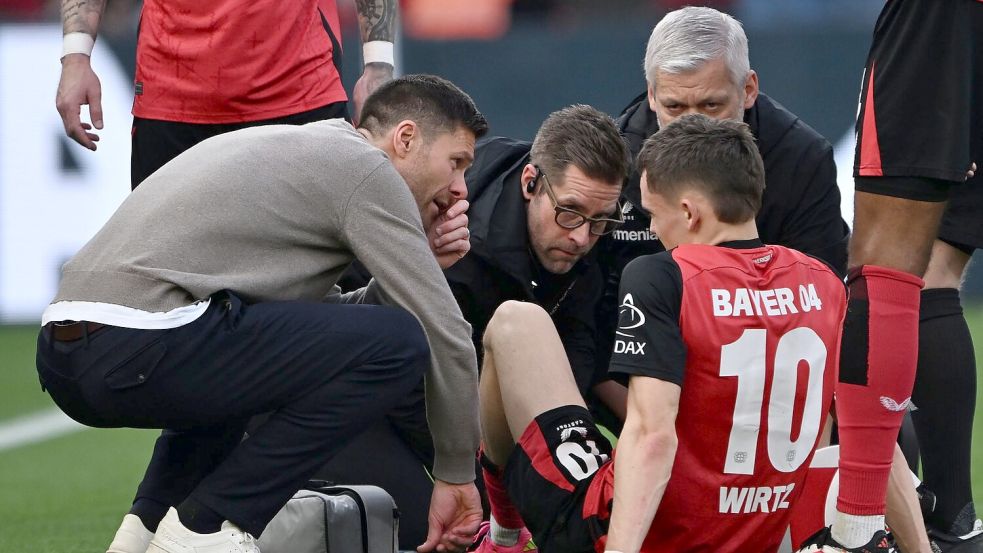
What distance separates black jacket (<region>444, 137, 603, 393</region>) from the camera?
3805 mm

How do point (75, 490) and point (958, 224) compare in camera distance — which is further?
point (75, 490)

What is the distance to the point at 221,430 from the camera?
3412 millimetres

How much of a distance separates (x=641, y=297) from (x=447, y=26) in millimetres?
8717

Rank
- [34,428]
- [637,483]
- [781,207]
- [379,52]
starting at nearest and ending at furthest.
Result: [637,483] → [781,207] → [379,52] → [34,428]

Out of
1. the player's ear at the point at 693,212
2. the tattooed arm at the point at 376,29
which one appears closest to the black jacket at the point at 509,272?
the tattooed arm at the point at 376,29

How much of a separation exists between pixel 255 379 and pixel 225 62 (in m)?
1.25

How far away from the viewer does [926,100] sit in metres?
3.15

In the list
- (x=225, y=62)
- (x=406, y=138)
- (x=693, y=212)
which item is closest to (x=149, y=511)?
(x=406, y=138)

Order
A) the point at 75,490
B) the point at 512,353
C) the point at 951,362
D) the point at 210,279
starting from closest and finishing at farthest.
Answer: the point at 210,279 → the point at 512,353 → the point at 951,362 → the point at 75,490

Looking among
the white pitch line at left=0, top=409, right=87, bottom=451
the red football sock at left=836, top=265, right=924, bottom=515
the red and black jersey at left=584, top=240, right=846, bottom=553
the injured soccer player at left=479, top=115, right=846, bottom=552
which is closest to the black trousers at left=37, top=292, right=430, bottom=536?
the injured soccer player at left=479, top=115, right=846, bottom=552

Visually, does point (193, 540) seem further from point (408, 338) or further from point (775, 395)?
point (775, 395)

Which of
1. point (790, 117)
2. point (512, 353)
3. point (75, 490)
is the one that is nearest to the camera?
point (512, 353)

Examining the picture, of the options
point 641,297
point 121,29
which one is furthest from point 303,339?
point 121,29

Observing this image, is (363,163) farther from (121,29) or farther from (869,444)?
(121,29)
